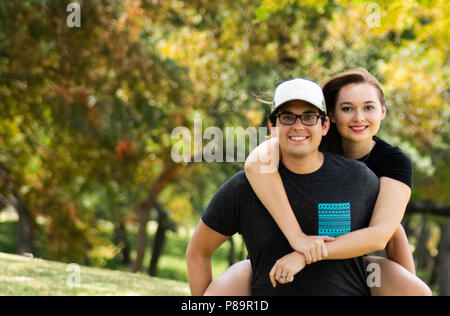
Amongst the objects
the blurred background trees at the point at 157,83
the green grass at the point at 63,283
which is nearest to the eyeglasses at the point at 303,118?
the green grass at the point at 63,283

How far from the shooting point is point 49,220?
1148 cm

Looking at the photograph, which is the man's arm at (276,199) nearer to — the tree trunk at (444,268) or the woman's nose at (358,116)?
the woman's nose at (358,116)

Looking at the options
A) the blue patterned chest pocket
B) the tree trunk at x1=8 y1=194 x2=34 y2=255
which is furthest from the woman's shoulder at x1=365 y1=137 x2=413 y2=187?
the tree trunk at x1=8 y1=194 x2=34 y2=255

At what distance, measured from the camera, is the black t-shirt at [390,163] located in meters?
2.51

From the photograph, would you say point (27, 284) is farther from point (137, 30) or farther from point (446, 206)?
point (446, 206)

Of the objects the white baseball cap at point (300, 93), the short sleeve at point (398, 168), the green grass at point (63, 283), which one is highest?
the white baseball cap at point (300, 93)

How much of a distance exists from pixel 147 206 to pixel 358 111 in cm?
1190

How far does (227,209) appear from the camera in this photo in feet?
7.90

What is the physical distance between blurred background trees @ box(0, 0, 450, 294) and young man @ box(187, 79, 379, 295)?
16.5ft

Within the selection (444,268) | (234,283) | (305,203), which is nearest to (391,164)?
(305,203)

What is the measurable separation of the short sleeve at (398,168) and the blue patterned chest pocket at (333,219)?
0.37m

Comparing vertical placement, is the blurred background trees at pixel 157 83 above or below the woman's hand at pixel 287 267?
above

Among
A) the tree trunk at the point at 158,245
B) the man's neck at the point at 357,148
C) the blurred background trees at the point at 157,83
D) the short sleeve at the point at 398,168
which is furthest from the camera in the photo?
the tree trunk at the point at 158,245
